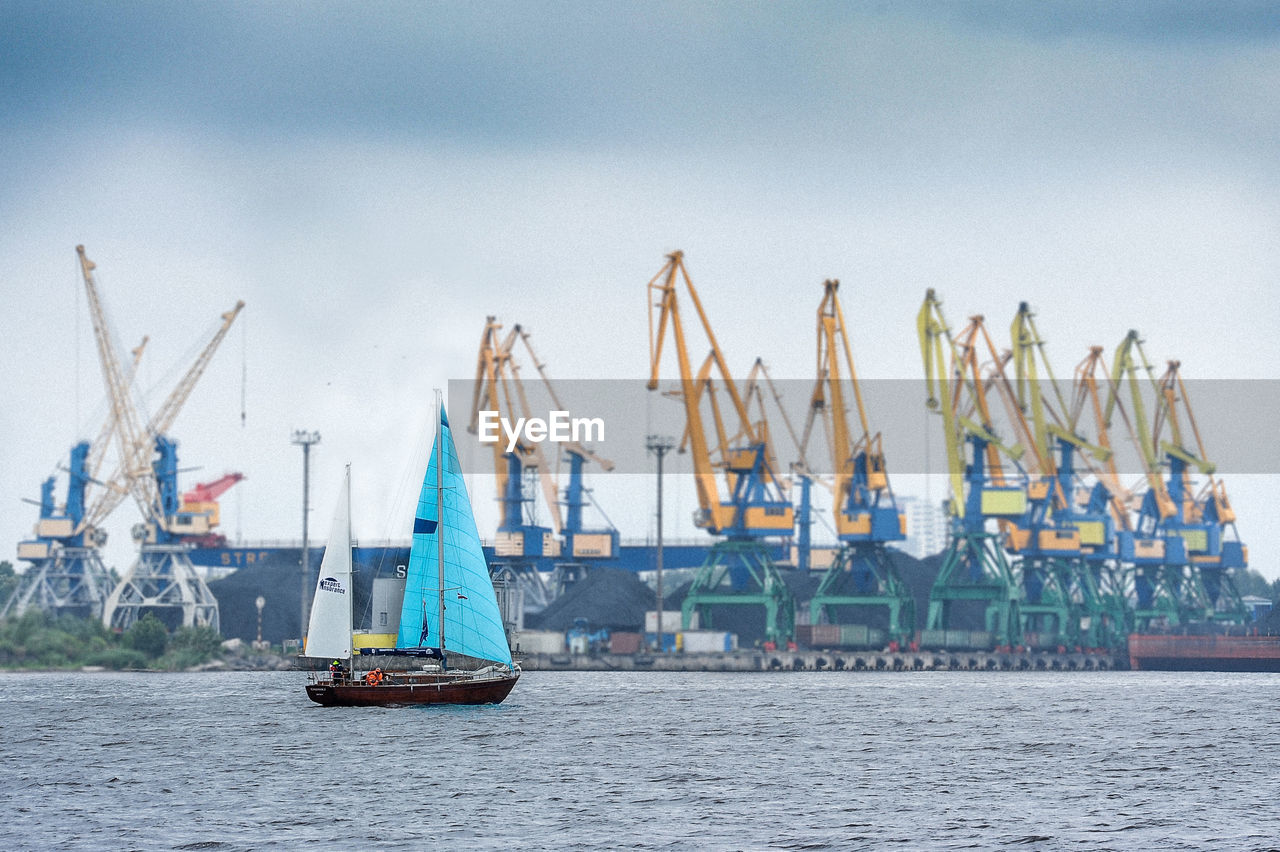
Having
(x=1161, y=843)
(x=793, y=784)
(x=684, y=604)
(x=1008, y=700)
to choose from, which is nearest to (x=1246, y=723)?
(x=1008, y=700)

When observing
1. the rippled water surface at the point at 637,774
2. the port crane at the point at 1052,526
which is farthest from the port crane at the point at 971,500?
the rippled water surface at the point at 637,774

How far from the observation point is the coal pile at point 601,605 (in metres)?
177

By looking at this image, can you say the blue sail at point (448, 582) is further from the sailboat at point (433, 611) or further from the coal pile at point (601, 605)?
the coal pile at point (601, 605)

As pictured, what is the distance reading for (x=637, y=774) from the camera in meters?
58.3

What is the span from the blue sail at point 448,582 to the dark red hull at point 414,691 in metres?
2.34

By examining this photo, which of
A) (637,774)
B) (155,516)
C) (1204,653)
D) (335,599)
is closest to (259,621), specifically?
(155,516)

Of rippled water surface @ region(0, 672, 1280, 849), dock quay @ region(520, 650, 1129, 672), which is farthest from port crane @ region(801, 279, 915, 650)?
rippled water surface @ region(0, 672, 1280, 849)

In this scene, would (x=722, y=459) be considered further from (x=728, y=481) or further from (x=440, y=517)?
(x=440, y=517)

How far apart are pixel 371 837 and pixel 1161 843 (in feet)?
66.5

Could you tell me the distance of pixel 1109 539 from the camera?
194375mm

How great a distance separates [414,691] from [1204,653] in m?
122

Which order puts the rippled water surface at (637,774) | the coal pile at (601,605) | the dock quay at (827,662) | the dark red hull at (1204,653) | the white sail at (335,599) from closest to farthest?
1. the rippled water surface at (637,774)
2. the white sail at (335,599)
3. the dock quay at (827,662)
4. the dark red hull at (1204,653)
5. the coal pile at (601,605)

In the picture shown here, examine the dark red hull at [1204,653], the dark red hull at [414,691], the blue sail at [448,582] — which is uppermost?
the blue sail at [448,582]

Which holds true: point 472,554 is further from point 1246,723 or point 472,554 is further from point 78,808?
point 1246,723
